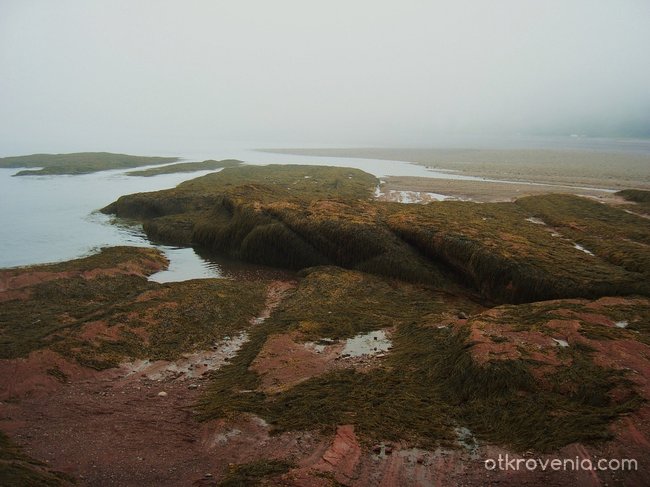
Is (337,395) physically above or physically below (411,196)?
below

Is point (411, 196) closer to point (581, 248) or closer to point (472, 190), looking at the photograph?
point (472, 190)

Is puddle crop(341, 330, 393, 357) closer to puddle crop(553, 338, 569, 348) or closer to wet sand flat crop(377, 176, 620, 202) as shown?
puddle crop(553, 338, 569, 348)

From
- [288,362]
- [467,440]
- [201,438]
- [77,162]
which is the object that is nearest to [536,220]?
[288,362]

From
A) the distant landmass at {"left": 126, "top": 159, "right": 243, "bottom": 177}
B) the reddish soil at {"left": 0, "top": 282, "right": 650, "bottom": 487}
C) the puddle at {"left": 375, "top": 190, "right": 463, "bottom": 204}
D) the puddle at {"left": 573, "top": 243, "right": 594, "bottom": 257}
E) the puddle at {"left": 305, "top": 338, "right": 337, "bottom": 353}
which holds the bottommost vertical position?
the puddle at {"left": 305, "top": 338, "right": 337, "bottom": 353}

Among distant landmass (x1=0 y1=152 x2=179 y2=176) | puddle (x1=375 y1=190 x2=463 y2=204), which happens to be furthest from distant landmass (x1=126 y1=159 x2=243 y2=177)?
puddle (x1=375 y1=190 x2=463 y2=204)

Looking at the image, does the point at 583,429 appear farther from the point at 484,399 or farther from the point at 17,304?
the point at 17,304

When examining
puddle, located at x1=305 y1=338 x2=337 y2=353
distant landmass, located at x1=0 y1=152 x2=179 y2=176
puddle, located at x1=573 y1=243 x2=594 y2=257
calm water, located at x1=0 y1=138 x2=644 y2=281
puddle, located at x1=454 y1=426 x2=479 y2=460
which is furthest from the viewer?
distant landmass, located at x1=0 y1=152 x2=179 y2=176
